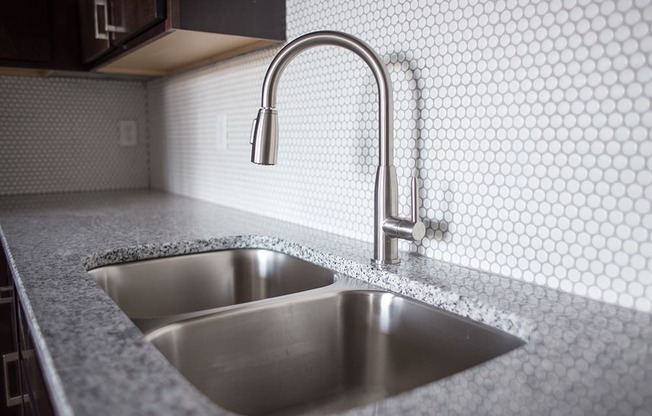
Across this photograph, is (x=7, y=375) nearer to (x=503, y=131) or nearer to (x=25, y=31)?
(x=503, y=131)

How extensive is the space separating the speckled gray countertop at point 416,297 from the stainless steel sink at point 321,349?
4 centimetres

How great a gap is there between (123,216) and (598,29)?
1.25 meters

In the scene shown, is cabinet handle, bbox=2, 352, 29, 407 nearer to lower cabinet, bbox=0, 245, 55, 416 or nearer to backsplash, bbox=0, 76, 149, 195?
A: lower cabinet, bbox=0, 245, 55, 416

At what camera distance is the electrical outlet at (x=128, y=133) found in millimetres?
2238

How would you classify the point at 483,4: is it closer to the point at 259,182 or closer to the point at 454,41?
the point at 454,41

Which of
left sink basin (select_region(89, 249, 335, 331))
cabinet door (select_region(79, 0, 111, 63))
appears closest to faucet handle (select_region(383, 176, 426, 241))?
left sink basin (select_region(89, 249, 335, 331))

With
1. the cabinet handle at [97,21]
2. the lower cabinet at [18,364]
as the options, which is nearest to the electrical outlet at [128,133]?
the cabinet handle at [97,21]

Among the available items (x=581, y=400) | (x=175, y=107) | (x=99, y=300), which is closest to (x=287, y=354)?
(x=99, y=300)

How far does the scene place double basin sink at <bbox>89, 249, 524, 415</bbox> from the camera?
70 centimetres

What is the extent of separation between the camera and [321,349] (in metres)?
0.83

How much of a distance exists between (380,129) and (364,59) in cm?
12

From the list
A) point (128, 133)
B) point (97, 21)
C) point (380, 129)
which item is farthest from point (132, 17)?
point (128, 133)

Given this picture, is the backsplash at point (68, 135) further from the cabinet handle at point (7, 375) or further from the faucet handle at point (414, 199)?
the faucet handle at point (414, 199)

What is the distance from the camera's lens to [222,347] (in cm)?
73
